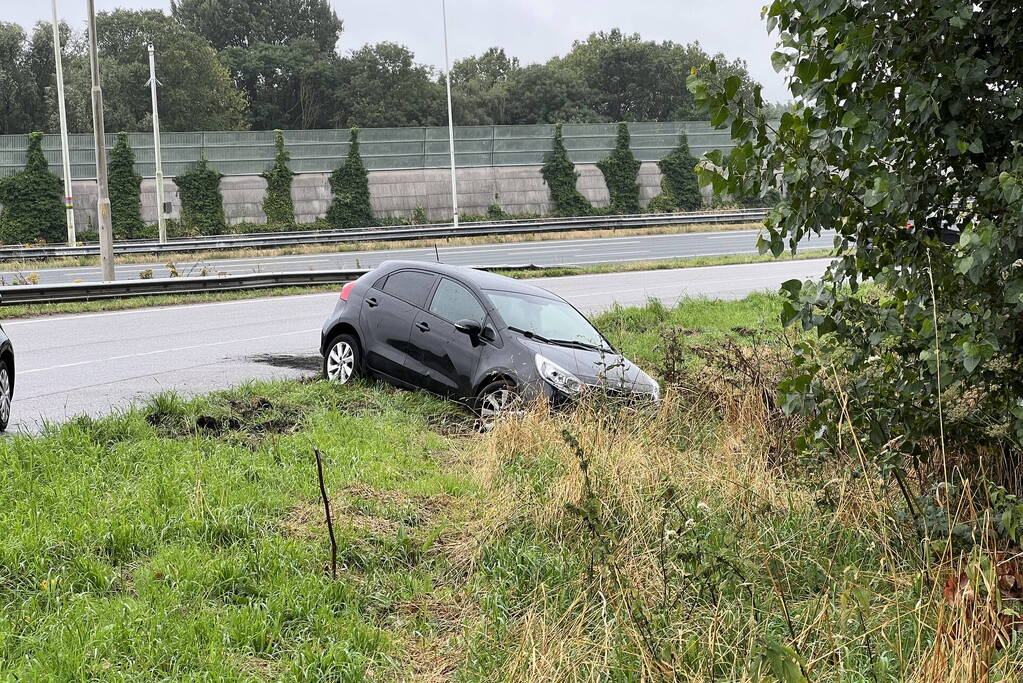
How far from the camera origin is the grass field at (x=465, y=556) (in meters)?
4.30

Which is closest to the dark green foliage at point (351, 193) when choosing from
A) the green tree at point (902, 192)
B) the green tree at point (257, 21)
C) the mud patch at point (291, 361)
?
the green tree at point (257, 21)

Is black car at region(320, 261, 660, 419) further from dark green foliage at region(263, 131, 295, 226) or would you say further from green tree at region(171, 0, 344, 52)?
green tree at region(171, 0, 344, 52)

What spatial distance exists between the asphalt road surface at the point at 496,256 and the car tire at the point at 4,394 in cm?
1732

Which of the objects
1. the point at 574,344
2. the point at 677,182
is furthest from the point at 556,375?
the point at 677,182

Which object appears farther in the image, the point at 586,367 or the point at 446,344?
the point at 446,344

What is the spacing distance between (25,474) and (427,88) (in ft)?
244

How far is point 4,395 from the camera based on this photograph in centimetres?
910

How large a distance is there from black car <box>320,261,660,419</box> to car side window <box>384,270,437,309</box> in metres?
0.01

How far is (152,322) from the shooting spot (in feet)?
57.7

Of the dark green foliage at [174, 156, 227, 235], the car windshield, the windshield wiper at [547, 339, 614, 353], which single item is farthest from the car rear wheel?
the dark green foliage at [174, 156, 227, 235]

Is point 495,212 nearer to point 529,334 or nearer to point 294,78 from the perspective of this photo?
point 294,78

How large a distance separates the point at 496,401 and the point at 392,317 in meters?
2.01

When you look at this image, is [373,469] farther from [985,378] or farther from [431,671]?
[985,378]

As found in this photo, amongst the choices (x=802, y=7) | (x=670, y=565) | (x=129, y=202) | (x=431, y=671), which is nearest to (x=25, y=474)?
(x=431, y=671)
